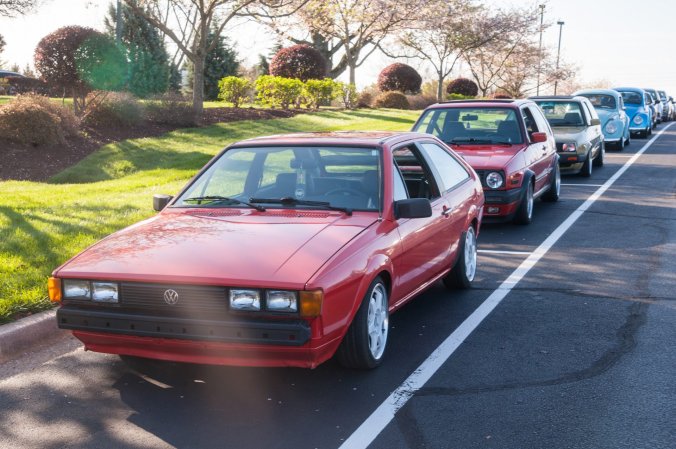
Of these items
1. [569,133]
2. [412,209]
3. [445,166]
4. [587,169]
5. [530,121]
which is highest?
[530,121]

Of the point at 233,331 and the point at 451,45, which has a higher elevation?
the point at 451,45

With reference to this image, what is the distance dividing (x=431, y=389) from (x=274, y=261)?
4.08 ft

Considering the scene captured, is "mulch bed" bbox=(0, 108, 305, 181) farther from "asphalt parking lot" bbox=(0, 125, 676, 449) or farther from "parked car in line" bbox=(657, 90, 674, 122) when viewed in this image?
"parked car in line" bbox=(657, 90, 674, 122)

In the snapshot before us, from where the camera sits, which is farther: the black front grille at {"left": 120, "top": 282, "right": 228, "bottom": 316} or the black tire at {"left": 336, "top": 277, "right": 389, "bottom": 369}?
the black tire at {"left": 336, "top": 277, "right": 389, "bottom": 369}

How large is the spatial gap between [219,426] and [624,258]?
5927 mm

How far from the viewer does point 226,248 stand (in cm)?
499

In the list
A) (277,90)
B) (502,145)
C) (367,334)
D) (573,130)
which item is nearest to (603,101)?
(573,130)

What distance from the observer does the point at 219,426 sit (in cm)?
449

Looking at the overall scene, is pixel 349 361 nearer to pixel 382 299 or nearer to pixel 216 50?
pixel 382 299

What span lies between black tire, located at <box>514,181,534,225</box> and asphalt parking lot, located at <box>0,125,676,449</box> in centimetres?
340

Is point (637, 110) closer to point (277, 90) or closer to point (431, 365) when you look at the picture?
point (277, 90)

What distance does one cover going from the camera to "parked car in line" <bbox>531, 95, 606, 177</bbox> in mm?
16031

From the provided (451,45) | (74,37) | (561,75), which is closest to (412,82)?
(451,45)

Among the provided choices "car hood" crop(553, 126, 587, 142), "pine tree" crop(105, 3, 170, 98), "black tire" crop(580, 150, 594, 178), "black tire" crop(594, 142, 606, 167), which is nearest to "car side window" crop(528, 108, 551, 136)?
"car hood" crop(553, 126, 587, 142)
